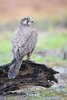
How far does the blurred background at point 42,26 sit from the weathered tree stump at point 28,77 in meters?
6.38

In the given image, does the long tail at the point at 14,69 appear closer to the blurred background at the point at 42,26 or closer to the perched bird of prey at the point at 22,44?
the perched bird of prey at the point at 22,44

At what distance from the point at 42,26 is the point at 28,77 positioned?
2380 cm

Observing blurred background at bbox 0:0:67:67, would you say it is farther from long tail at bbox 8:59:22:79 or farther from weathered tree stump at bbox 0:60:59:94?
long tail at bbox 8:59:22:79

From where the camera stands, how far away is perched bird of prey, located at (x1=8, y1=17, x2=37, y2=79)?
11.1m

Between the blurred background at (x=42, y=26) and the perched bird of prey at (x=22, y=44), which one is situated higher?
the perched bird of prey at (x=22, y=44)

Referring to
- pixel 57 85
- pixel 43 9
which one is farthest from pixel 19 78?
pixel 43 9

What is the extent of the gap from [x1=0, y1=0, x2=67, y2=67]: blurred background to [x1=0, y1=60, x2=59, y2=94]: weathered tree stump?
20.9ft

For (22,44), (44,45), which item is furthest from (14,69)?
(44,45)

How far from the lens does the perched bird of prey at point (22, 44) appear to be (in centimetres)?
1114

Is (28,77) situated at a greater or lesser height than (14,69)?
lesser

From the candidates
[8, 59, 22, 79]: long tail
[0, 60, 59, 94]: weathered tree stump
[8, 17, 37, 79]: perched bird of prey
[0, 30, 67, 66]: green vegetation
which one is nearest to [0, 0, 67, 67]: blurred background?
[0, 30, 67, 66]: green vegetation

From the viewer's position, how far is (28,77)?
466 inches

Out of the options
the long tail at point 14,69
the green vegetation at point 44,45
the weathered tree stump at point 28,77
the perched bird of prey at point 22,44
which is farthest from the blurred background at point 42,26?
the long tail at point 14,69

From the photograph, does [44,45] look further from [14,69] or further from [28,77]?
A: [14,69]
